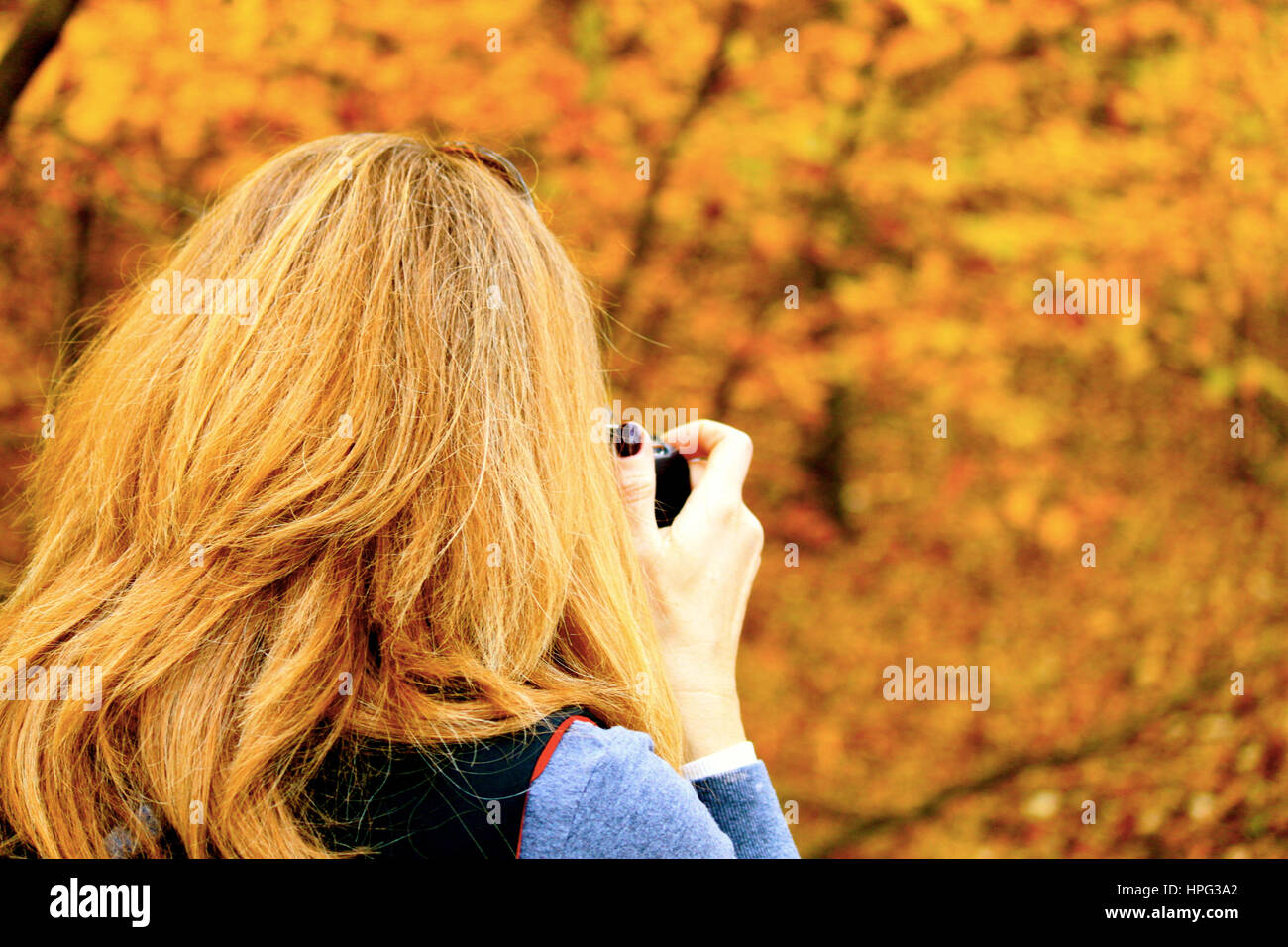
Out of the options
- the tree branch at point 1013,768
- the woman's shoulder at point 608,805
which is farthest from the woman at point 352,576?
the tree branch at point 1013,768

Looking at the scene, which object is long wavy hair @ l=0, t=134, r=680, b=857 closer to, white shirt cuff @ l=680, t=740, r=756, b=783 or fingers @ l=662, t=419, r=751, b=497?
white shirt cuff @ l=680, t=740, r=756, b=783

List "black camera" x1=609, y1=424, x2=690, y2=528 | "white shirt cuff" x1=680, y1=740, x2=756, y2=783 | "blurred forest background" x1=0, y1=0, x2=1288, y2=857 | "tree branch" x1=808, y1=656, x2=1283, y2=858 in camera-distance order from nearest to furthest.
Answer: "white shirt cuff" x1=680, y1=740, x2=756, y2=783
"black camera" x1=609, y1=424, x2=690, y2=528
"blurred forest background" x1=0, y1=0, x2=1288, y2=857
"tree branch" x1=808, y1=656, x2=1283, y2=858

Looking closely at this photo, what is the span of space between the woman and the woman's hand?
7 cm

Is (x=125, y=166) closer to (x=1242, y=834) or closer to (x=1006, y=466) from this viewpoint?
(x=1006, y=466)

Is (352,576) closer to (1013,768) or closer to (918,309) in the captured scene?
(918,309)

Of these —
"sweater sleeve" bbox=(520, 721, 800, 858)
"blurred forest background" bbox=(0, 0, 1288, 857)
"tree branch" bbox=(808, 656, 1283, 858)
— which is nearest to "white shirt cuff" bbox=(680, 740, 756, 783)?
"sweater sleeve" bbox=(520, 721, 800, 858)

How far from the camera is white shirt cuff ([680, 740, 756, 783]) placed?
1107 mm

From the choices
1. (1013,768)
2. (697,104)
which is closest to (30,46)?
(697,104)

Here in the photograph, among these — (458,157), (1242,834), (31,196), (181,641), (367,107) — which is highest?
(367,107)

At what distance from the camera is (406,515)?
0.95 meters

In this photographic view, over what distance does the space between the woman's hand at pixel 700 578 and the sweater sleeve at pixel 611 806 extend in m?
0.29

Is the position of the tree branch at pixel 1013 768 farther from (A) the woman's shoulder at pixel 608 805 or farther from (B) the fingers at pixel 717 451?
(A) the woman's shoulder at pixel 608 805

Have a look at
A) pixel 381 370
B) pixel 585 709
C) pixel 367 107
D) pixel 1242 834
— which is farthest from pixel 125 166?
pixel 1242 834
